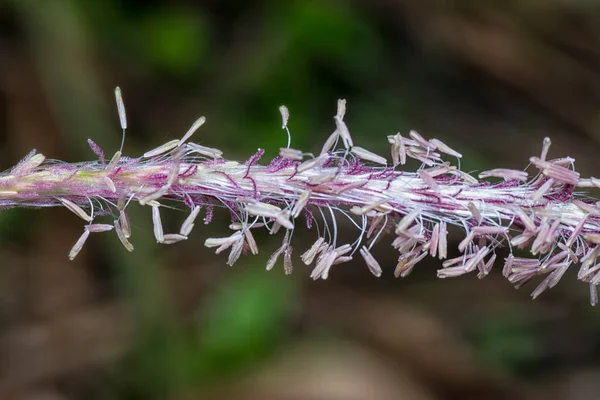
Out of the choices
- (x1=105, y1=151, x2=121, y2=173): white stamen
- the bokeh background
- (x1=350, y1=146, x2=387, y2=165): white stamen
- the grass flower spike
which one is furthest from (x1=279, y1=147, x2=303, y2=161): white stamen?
the bokeh background

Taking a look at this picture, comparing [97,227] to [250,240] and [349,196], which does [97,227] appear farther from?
[349,196]

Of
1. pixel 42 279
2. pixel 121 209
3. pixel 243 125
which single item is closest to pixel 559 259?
pixel 121 209

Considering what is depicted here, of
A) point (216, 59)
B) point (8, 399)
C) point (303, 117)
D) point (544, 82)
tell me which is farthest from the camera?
point (544, 82)

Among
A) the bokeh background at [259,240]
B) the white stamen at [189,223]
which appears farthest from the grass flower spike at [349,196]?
the bokeh background at [259,240]

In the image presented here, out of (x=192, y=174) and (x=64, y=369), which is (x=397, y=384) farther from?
(x=192, y=174)

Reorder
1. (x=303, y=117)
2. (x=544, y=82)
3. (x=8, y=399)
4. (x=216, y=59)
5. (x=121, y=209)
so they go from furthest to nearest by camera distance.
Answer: (x=544, y=82) → (x=216, y=59) → (x=303, y=117) → (x=8, y=399) → (x=121, y=209)

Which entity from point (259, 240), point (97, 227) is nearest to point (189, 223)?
point (97, 227)

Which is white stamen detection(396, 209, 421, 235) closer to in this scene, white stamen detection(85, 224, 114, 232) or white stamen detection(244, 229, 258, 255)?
white stamen detection(244, 229, 258, 255)
